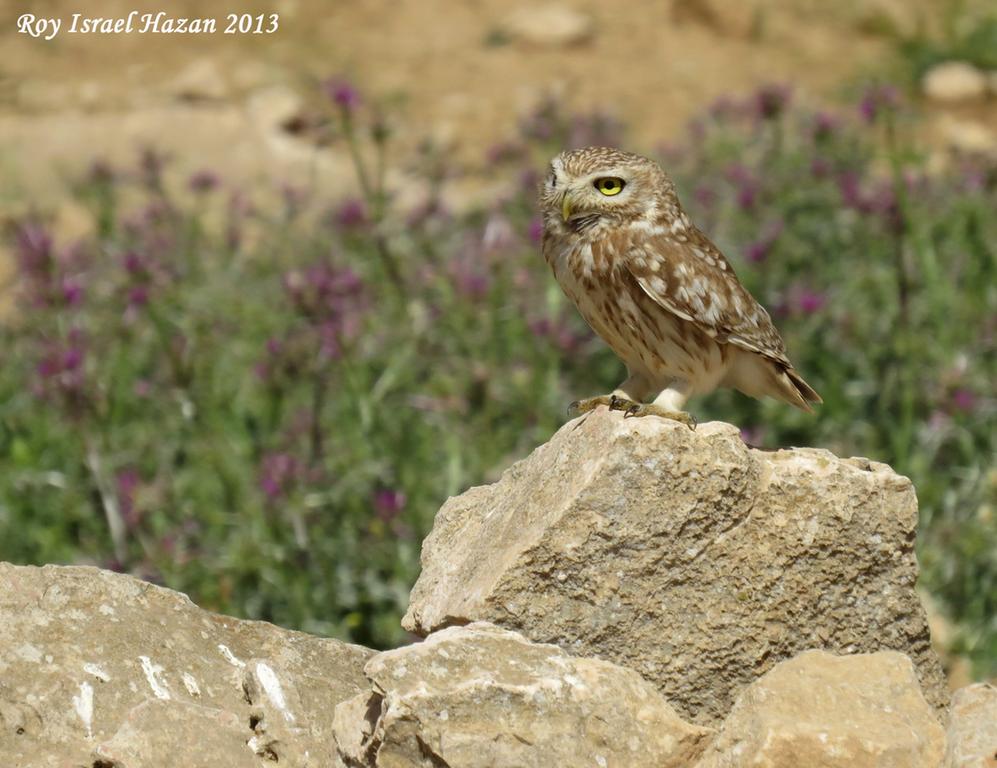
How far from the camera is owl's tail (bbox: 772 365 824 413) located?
16.5ft

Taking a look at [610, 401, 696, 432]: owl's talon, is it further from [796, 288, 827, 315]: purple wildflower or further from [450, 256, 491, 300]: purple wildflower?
[796, 288, 827, 315]: purple wildflower

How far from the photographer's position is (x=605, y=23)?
54.9ft

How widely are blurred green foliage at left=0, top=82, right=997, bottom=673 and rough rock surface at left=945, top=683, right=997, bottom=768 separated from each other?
85.3 inches

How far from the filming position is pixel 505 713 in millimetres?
3500

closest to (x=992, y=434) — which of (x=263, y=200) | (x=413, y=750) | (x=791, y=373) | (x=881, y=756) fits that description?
(x=791, y=373)

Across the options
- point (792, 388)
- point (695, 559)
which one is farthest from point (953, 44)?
point (695, 559)

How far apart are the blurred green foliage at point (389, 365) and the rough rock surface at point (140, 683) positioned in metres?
1.55

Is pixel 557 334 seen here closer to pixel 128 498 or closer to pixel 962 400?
pixel 962 400

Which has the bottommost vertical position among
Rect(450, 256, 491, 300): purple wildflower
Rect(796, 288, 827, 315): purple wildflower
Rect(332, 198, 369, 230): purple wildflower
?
Rect(796, 288, 827, 315): purple wildflower

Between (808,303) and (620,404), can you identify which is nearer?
(620,404)

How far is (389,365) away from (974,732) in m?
3.87

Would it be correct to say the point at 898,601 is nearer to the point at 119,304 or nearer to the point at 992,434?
the point at 992,434

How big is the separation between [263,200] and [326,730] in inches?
312

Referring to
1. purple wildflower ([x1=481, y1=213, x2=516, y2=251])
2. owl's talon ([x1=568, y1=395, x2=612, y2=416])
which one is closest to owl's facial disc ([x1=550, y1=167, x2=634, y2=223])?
owl's talon ([x1=568, y1=395, x2=612, y2=416])
